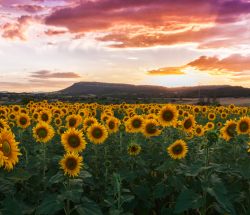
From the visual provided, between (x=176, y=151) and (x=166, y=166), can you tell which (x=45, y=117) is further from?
(x=166, y=166)

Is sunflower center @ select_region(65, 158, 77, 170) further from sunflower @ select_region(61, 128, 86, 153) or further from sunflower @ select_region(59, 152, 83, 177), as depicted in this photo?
sunflower @ select_region(61, 128, 86, 153)

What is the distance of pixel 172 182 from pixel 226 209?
1535 millimetres

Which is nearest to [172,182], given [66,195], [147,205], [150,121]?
[147,205]

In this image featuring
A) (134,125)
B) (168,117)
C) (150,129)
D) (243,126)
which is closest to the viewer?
(243,126)

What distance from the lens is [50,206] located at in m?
5.13

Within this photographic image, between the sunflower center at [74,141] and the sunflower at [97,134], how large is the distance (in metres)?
1.60

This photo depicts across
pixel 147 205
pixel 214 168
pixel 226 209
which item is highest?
pixel 214 168

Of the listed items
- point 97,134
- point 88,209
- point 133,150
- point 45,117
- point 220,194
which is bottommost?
point 88,209

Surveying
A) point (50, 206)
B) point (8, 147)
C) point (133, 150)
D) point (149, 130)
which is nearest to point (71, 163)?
point (50, 206)

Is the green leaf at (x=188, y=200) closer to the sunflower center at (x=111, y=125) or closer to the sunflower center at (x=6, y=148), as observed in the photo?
the sunflower center at (x=6, y=148)

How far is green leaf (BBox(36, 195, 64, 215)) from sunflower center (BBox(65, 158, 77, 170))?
2.73 ft

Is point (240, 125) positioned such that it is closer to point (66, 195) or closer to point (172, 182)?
point (172, 182)

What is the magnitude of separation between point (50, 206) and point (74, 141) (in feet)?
8.41

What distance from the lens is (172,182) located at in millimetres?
6598
